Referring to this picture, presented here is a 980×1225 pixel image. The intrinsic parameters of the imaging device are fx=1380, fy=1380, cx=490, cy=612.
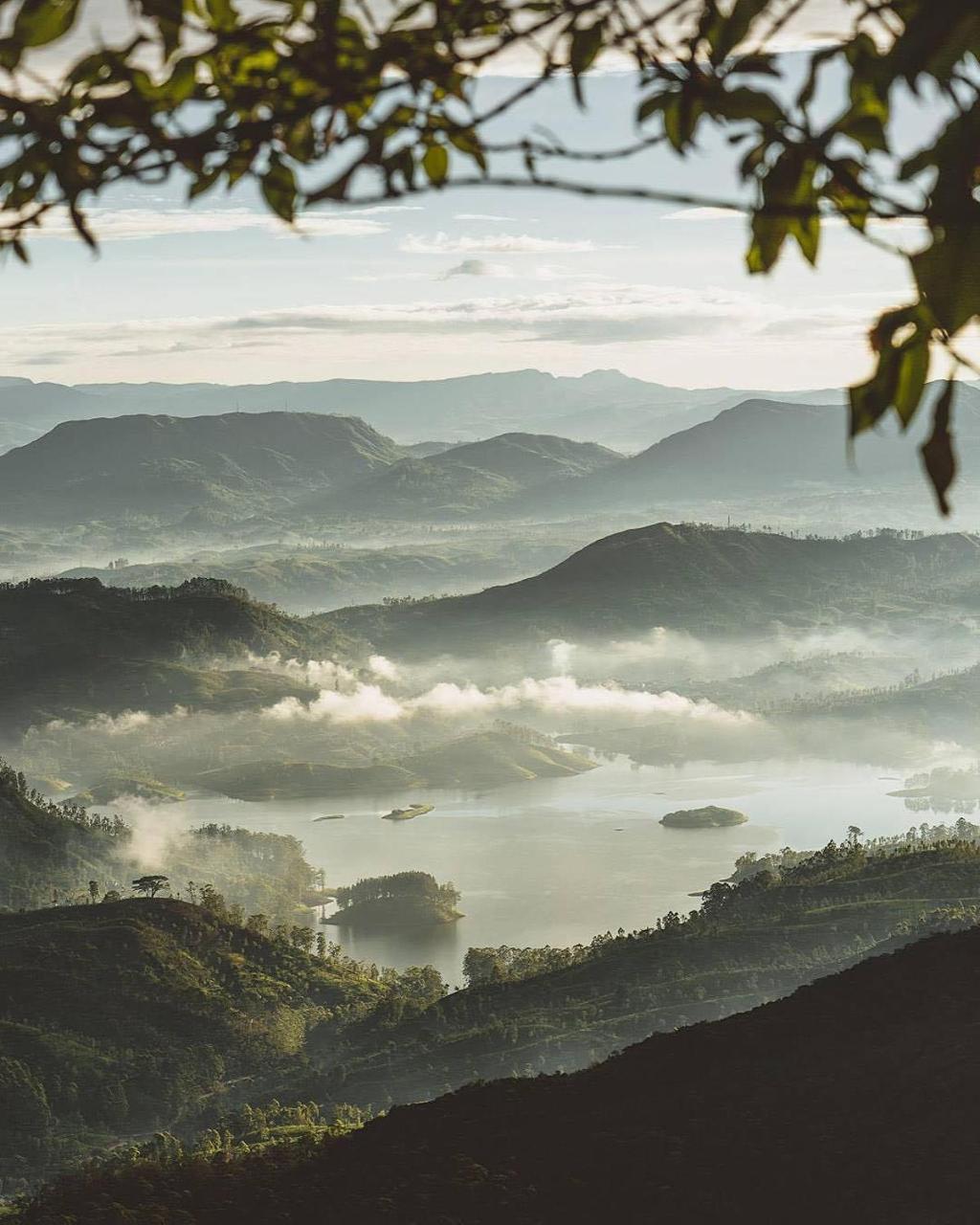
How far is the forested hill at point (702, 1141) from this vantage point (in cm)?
5028

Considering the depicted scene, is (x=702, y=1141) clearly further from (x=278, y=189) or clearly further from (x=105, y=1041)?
(x=105, y=1041)

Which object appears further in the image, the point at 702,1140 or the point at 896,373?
the point at 702,1140

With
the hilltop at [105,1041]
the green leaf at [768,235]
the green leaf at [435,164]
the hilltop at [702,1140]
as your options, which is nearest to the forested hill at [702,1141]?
the hilltop at [702,1140]

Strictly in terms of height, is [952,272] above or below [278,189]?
below

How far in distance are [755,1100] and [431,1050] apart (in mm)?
133248

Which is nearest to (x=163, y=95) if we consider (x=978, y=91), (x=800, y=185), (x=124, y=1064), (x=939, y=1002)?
(x=800, y=185)

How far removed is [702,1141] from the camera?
58875mm

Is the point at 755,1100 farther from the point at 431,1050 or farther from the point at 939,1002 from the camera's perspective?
the point at 431,1050

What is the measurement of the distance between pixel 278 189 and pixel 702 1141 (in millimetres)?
60345

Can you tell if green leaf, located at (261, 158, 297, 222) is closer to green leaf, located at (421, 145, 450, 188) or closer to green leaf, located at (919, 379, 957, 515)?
green leaf, located at (421, 145, 450, 188)

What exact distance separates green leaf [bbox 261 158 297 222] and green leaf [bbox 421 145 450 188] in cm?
43

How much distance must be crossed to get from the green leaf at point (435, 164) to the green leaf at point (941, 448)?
220 centimetres

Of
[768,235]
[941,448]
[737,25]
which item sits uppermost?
[737,25]

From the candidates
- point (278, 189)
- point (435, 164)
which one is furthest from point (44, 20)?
point (435, 164)
